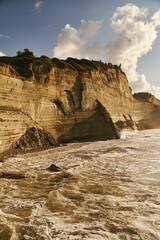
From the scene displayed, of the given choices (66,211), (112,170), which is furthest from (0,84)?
(66,211)

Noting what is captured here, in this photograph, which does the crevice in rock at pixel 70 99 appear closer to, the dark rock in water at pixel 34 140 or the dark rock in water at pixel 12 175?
the dark rock in water at pixel 34 140

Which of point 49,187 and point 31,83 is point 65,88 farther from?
point 49,187

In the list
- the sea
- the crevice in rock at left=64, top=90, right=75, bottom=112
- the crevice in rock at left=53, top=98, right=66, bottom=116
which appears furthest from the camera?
the crevice in rock at left=64, top=90, right=75, bottom=112

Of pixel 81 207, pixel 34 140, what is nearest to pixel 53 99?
pixel 34 140

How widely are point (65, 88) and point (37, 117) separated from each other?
4835mm

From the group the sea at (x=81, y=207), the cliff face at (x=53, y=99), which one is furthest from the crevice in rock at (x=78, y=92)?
the sea at (x=81, y=207)

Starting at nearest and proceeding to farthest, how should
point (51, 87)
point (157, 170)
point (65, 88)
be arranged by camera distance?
point (157, 170) < point (51, 87) < point (65, 88)

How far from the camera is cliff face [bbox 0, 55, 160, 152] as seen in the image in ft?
33.7

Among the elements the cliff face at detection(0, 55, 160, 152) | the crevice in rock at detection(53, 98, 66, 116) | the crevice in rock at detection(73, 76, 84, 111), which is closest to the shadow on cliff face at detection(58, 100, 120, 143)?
the cliff face at detection(0, 55, 160, 152)

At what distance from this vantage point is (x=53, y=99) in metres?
14.5

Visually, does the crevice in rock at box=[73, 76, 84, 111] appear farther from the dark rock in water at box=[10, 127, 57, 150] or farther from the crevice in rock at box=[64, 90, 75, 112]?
the dark rock in water at box=[10, 127, 57, 150]

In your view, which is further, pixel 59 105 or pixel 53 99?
pixel 59 105

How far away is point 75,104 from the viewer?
54.4 feet

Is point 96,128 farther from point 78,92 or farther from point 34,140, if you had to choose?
point 34,140
